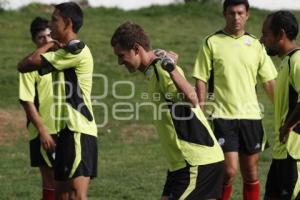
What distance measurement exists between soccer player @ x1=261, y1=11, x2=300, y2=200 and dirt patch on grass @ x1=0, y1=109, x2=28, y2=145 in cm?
803

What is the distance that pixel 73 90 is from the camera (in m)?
7.95

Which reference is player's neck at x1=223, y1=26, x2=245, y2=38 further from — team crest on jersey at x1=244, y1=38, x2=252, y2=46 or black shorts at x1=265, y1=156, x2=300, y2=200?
black shorts at x1=265, y1=156, x2=300, y2=200

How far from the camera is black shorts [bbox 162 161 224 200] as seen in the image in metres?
6.86

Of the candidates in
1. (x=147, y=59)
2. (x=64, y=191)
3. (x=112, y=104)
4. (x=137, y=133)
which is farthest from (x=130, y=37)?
(x=112, y=104)

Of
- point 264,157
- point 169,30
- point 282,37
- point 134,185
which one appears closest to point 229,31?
point 282,37

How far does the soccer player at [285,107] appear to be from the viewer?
23.4ft

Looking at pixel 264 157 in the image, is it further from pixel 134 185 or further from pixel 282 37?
pixel 282 37

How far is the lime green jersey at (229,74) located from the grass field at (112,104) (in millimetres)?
1438

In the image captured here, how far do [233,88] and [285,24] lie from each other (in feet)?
5.86

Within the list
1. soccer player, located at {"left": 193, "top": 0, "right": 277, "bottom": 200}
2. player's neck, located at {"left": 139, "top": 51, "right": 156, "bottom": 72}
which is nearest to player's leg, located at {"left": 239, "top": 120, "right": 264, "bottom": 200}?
soccer player, located at {"left": 193, "top": 0, "right": 277, "bottom": 200}

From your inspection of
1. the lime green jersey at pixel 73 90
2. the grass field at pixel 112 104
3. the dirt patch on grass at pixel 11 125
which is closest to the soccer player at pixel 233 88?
the grass field at pixel 112 104

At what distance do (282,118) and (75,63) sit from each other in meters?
1.84

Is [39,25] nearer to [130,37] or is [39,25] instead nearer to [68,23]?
[68,23]

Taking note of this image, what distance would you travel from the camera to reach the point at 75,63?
795cm
